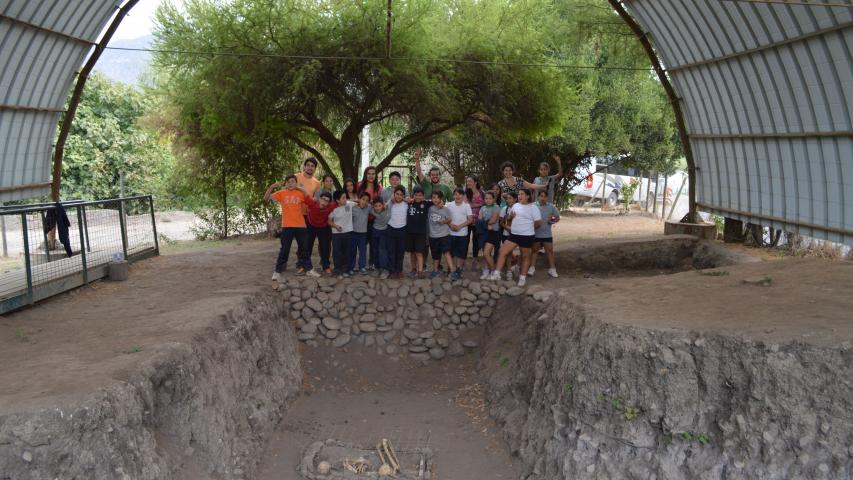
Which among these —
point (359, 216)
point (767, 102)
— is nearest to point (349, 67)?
point (359, 216)

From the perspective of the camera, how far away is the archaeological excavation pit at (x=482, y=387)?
667 centimetres

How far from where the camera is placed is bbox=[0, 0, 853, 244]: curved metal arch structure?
9648 mm

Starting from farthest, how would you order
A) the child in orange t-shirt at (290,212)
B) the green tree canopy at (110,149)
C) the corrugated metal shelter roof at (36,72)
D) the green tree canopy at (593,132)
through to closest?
the green tree canopy at (110,149)
the green tree canopy at (593,132)
the child in orange t-shirt at (290,212)
the corrugated metal shelter roof at (36,72)

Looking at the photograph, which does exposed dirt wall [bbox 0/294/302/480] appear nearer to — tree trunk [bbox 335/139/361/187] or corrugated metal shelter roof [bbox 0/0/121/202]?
corrugated metal shelter roof [bbox 0/0/121/202]

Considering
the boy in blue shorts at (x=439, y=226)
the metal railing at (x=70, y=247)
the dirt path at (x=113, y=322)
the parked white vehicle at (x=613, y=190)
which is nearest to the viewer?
the dirt path at (x=113, y=322)

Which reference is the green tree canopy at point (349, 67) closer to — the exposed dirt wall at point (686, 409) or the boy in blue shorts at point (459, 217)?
the boy in blue shorts at point (459, 217)

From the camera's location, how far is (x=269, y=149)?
1858 cm

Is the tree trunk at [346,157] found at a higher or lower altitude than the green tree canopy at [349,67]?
lower

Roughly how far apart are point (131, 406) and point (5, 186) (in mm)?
7943

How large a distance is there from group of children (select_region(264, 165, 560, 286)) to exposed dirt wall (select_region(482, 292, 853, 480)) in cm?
295

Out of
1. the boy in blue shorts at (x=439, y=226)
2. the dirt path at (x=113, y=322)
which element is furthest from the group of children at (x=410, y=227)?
the dirt path at (x=113, y=322)

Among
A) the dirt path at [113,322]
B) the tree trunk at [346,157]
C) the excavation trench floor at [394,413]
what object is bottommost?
the excavation trench floor at [394,413]

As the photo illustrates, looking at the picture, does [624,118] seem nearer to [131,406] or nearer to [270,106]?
[270,106]

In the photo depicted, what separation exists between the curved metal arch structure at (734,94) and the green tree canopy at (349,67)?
82.1 inches
